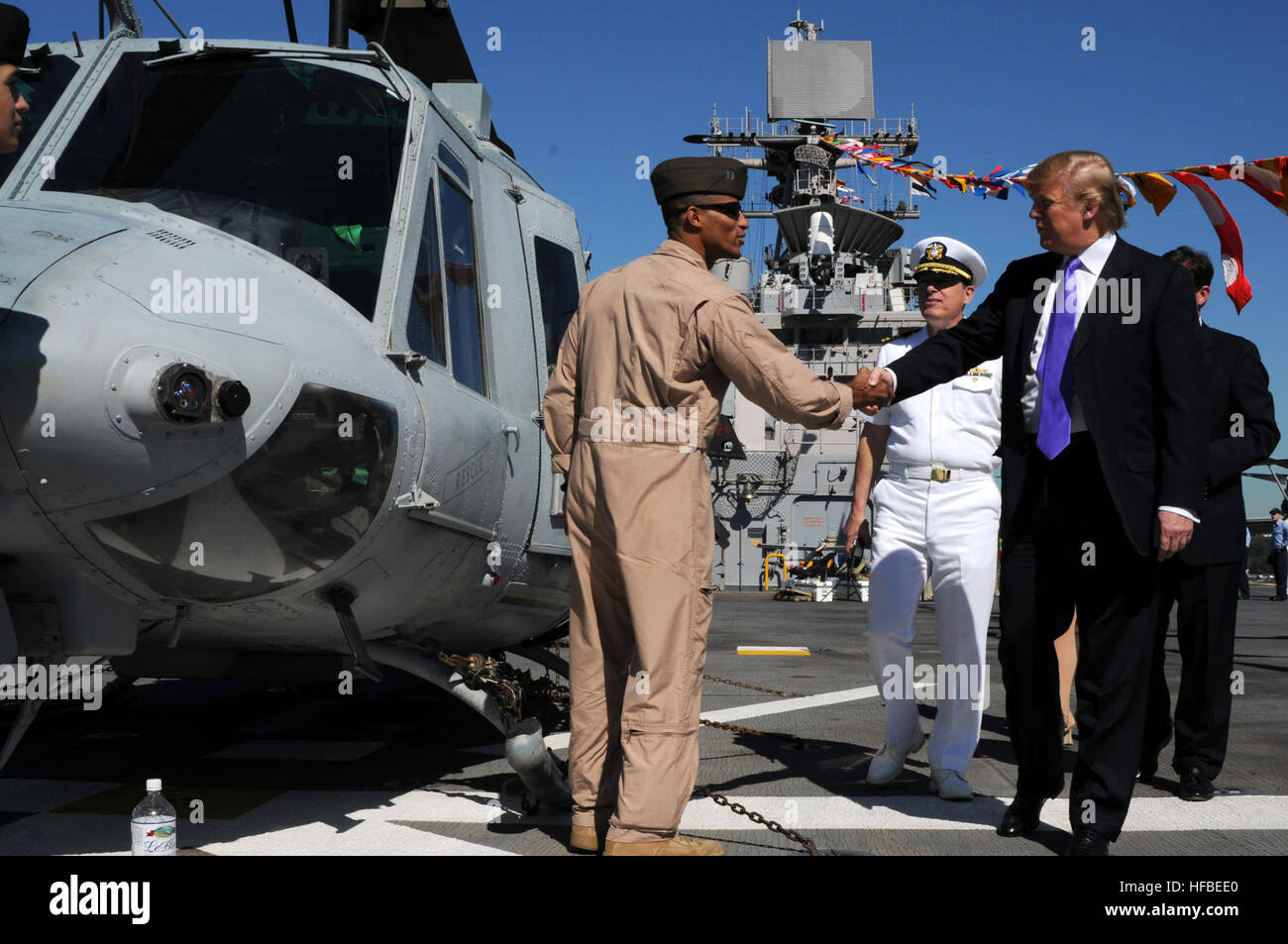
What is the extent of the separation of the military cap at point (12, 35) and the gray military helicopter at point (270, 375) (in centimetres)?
40

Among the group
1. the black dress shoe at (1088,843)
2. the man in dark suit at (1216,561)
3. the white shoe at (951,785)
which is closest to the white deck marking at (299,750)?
the white shoe at (951,785)

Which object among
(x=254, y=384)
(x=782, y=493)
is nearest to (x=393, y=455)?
(x=254, y=384)

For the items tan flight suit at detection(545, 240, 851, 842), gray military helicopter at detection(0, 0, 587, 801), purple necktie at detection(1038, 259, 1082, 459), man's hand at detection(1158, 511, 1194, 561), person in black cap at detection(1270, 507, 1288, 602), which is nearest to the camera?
gray military helicopter at detection(0, 0, 587, 801)

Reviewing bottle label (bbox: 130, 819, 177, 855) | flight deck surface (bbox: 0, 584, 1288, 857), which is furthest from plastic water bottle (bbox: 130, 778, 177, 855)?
flight deck surface (bbox: 0, 584, 1288, 857)

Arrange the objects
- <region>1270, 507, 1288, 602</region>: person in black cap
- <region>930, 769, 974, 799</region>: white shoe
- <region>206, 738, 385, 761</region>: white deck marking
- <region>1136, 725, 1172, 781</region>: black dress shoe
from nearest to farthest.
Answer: <region>930, 769, 974, 799</region>: white shoe → <region>1136, 725, 1172, 781</region>: black dress shoe → <region>206, 738, 385, 761</region>: white deck marking → <region>1270, 507, 1288, 602</region>: person in black cap

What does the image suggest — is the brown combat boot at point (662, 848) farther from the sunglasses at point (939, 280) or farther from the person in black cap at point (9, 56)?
the sunglasses at point (939, 280)

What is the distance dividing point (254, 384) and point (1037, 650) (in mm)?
2639

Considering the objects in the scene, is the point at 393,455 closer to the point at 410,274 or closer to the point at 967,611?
the point at 410,274

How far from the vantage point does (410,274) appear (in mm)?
4016

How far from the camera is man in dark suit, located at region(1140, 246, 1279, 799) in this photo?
201 inches

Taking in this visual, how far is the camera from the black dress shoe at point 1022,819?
4.10 meters

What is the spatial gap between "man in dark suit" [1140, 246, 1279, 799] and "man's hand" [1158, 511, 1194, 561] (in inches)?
59.9

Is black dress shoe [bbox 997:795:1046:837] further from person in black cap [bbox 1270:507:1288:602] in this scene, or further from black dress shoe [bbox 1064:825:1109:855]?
person in black cap [bbox 1270:507:1288:602]
